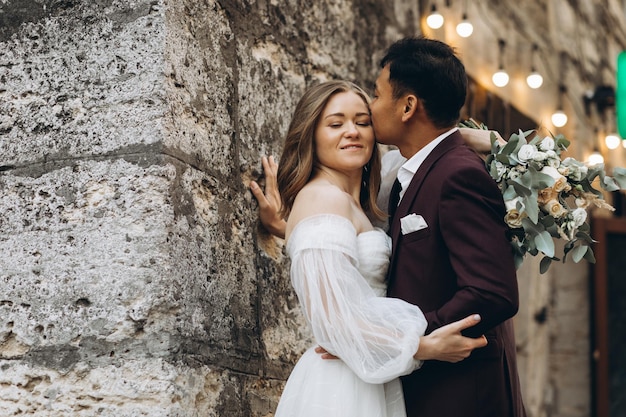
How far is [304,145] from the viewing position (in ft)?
10.3

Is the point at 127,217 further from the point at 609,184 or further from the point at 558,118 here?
the point at 558,118

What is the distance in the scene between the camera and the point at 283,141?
3547mm

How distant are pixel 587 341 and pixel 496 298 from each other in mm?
5191

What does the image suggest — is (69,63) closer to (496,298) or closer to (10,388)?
(10,388)

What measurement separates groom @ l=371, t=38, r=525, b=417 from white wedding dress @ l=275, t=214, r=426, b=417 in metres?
0.09

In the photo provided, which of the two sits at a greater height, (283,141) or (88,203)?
(283,141)

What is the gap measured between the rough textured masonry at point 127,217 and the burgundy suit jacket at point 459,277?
577 mm

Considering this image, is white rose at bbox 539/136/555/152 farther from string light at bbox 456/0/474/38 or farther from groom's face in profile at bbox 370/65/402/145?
string light at bbox 456/0/474/38

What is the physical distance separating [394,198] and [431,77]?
1.45ft

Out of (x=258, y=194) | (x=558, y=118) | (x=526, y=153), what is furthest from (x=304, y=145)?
(x=558, y=118)

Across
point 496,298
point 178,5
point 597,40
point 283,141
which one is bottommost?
point 496,298

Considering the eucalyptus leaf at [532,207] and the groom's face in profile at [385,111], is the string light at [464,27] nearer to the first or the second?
the groom's face in profile at [385,111]

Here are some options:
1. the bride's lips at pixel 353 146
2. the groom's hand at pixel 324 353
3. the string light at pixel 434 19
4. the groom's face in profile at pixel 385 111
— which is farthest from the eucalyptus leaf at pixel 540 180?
the string light at pixel 434 19

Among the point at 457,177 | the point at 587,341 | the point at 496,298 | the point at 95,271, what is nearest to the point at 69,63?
the point at 95,271
